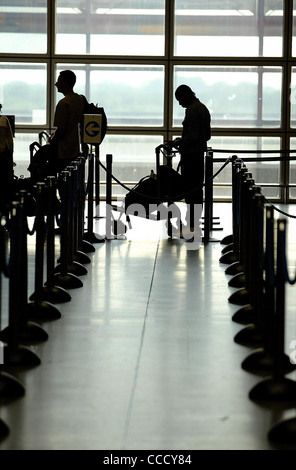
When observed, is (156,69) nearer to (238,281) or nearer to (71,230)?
(71,230)

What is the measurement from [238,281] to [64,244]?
1.69m

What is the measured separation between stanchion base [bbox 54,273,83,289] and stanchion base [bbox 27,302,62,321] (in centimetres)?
120

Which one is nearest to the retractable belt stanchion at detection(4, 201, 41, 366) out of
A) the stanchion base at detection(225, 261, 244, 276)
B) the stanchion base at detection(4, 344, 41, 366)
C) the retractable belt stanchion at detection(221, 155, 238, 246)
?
the stanchion base at detection(4, 344, 41, 366)

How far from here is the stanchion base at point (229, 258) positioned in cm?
Answer: 1006

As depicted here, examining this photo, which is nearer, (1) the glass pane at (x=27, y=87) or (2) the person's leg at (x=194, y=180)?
(2) the person's leg at (x=194, y=180)

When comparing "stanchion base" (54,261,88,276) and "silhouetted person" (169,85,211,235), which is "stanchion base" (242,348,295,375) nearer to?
"stanchion base" (54,261,88,276)

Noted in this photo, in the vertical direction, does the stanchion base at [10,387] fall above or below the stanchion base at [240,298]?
below

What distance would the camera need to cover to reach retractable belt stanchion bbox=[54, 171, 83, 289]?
8.12 metres

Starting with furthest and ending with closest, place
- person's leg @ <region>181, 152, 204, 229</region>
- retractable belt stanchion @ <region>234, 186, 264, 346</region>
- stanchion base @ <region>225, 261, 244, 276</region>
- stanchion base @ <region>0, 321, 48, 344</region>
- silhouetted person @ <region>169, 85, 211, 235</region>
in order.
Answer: person's leg @ <region>181, 152, 204, 229</region>
silhouetted person @ <region>169, 85, 211, 235</region>
stanchion base @ <region>225, 261, 244, 276</region>
stanchion base @ <region>0, 321, 48, 344</region>
retractable belt stanchion @ <region>234, 186, 264, 346</region>

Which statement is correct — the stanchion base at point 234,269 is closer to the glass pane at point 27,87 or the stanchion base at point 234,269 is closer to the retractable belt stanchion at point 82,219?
the retractable belt stanchion at point 82,219

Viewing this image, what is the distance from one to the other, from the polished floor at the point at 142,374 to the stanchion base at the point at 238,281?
13 cm

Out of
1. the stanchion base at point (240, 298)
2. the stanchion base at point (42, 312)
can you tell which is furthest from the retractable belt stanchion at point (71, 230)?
the stanchion base at point (240, 298)

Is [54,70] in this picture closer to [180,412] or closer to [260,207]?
[260,207]
